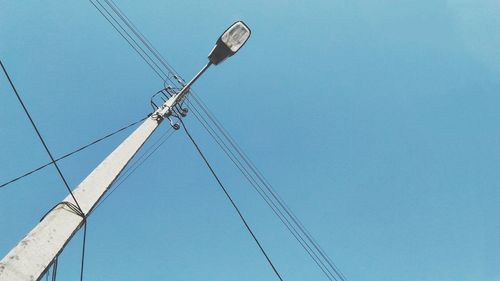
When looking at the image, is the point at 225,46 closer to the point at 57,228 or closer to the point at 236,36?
the point at 236,36

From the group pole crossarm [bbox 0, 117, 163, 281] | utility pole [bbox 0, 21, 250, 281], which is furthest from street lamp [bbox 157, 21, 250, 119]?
pole crossarm [bbox 0, 117, 163, 281]

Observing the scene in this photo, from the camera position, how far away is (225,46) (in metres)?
5.72

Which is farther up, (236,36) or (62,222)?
(236,36)

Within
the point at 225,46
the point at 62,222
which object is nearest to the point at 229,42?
the point at 225,46

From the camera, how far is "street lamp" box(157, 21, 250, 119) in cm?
564

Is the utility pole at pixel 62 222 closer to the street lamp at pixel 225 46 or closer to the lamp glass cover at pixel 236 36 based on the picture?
the street lamp at pixel 225 46

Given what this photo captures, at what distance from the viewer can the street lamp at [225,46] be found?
5641 millimetres

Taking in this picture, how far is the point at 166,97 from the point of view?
6223 mm

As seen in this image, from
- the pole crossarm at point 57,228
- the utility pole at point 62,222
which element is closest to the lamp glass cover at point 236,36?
the utility pole at point 62,222

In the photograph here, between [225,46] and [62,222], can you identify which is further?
[225,46]

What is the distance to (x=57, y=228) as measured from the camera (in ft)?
9.16

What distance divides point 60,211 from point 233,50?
12.5 ft

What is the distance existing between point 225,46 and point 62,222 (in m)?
3.82

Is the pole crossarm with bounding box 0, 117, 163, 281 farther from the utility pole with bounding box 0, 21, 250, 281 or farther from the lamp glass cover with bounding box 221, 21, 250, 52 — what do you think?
the lamp glass cover with bounding box 221, 21, 250, 52
